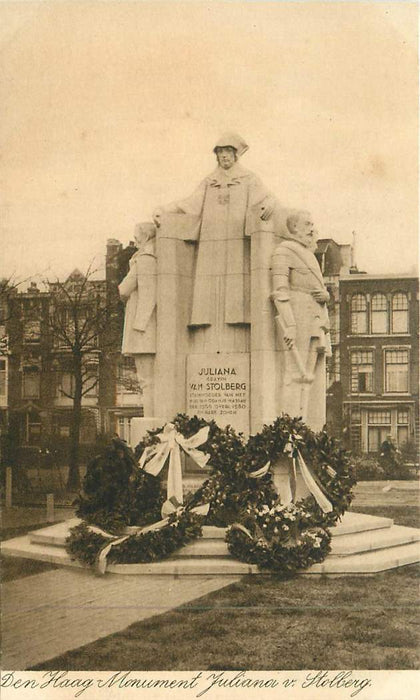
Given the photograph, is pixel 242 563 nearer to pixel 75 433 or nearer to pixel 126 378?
pixel 75 433

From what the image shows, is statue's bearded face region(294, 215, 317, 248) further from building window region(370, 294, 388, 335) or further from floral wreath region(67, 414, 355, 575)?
building window region(370, 294, 388, 335)

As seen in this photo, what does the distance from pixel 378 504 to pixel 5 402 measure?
24.8 ft

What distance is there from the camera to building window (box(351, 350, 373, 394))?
65.4 ft

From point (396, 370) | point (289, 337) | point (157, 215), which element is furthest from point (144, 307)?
point (396, 370)

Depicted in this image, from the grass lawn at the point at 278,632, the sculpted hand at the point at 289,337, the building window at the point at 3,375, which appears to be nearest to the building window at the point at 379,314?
the sculpted hand at the point at 289,337

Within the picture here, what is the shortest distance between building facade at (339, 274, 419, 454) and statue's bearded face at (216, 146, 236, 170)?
672 cm

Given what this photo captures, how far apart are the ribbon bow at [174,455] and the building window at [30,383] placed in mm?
6007

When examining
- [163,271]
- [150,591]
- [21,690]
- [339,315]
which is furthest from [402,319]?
[21,690]

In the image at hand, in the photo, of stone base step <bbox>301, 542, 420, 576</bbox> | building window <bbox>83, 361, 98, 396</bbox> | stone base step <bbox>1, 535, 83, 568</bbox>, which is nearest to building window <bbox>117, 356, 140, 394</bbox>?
building window <bbox>83, 361, 98, 396</bbox>

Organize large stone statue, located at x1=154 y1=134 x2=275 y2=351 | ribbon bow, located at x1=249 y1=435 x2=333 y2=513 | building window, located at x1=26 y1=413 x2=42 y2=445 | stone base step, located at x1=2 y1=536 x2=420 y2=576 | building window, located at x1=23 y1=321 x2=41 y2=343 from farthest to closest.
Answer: building window, located at x1=23 y1=321 x2=41 y2=343 → building window, located at x1=26 y1=413 x2=42 y2=445 → large stone statue, located at x1=154 y1=134 x2=275 y2=351 → ribbon bow, located at x1=249 y1=435 x2=333 y2=513 → stone base step, located at x1=2 y1=536 x2=420 y2=576

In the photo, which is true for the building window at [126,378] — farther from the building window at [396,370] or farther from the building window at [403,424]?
the building window at [403,424]

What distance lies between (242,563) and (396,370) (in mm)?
9571

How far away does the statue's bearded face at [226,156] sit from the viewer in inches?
513

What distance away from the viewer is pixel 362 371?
20062 mm
